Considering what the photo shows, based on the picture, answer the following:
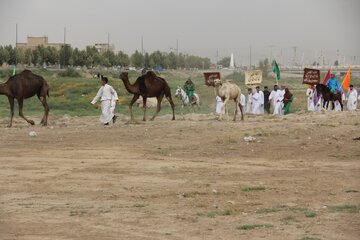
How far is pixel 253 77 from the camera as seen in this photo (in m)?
28.2

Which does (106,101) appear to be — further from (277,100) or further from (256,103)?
(256,103)

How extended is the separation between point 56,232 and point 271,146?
9.06 meters

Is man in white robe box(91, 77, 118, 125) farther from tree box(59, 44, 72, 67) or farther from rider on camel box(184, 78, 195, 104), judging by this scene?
tree box(59, 44, 72, 67)

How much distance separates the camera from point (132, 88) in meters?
22.2

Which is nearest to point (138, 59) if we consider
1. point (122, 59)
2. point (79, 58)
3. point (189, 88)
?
point (122, 59)

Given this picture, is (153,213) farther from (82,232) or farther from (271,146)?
(271,146)

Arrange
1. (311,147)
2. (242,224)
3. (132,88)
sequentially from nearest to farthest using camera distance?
(242,224) < (311,147) < (132,88)

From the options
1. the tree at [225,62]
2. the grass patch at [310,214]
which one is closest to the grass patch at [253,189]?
the grass patch at [310,214]

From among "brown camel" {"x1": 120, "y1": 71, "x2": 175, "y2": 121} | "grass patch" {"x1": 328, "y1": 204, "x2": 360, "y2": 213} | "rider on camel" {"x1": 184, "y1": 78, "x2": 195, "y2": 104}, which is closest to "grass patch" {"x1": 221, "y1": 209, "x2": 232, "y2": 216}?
"grass patch" {"x1": 328, "y1": 204, "x2": 360, "y2": 213}

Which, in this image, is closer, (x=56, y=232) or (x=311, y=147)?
(x=56, y=232)

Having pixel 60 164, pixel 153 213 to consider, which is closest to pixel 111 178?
pixel 60 164

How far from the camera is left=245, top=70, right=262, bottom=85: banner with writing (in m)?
28.1

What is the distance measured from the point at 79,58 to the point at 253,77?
2154 inches

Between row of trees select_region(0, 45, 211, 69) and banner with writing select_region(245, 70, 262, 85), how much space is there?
41.9 metres
